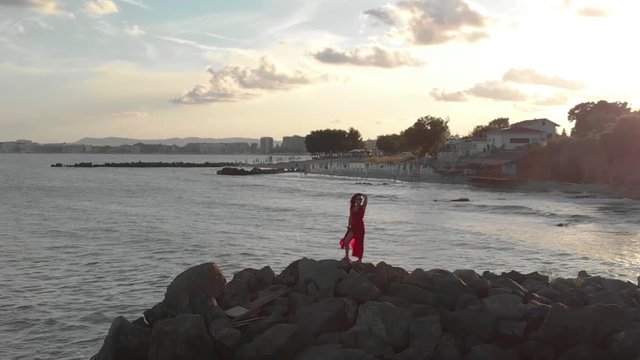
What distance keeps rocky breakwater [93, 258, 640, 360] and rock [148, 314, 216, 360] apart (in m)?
0.02

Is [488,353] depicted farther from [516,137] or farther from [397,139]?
[397,139]

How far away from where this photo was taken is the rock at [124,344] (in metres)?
11.6

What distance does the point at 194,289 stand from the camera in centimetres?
1298

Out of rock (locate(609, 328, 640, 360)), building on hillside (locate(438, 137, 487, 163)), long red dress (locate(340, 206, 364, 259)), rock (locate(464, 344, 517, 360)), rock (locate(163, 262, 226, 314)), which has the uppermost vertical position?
building on hillside (locate(438, 137, 487, 163))

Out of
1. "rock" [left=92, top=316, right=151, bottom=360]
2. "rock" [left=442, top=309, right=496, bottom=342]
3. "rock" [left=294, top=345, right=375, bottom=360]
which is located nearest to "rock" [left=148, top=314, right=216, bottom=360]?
"rock" [left=92, top=316, right=151, bottom=360]

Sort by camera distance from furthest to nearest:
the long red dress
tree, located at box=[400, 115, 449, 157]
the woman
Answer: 1. tree, located at box=[400, 115, 449, 157]
2. the long red dress
3. the woman

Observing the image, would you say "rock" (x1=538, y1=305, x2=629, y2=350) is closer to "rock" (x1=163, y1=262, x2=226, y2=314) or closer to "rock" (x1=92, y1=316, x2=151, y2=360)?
"rock" (x1=163, y1=262, x2=226, y2=314)

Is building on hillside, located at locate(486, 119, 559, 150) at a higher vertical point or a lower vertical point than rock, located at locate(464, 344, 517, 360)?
higher

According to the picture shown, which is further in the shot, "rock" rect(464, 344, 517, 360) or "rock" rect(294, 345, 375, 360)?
"rock" rect(464, 344, 517, 360)

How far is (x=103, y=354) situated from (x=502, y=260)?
18768mm

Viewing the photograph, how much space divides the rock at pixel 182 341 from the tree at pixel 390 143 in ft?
562

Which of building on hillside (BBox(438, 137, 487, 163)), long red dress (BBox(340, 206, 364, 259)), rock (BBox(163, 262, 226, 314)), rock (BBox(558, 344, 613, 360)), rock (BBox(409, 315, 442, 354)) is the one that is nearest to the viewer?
rock (BBox(558, 344, 613, 360))

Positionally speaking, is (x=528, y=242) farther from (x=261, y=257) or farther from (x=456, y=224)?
(x=261, y=257)

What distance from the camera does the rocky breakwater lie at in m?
10.7
